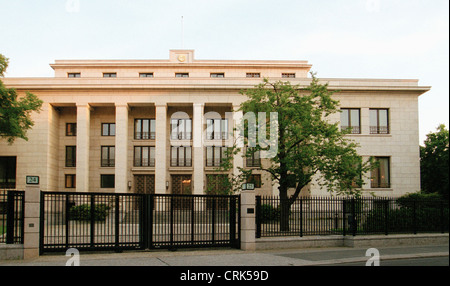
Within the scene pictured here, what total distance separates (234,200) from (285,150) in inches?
288

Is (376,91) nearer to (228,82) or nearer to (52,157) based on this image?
(228,82)

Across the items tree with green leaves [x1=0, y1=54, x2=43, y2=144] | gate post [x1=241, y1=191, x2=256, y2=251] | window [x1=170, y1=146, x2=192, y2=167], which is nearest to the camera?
gate post [x1=241, y1=191, x2=256, y2=251]

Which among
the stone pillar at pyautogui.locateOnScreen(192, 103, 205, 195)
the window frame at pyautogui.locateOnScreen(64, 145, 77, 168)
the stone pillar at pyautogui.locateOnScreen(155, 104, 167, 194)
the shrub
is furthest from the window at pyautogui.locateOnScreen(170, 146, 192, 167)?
the shrub

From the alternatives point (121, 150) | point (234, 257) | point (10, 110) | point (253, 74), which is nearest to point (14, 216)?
point (234, 257)

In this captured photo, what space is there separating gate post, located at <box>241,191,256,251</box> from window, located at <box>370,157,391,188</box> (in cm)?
2635

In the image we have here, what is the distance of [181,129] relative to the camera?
43.3 metres

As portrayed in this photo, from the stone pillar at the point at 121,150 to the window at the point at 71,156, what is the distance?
238 inches

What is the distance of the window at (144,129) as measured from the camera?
4375cm

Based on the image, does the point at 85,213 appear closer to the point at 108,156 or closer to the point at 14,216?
the point at 14,216

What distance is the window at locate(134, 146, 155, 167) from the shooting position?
142 ft

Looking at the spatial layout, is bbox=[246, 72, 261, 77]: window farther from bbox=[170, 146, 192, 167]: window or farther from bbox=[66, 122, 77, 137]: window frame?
bbox=[66, 122, 77, 137]: window frame

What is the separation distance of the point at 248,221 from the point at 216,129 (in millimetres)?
26444
